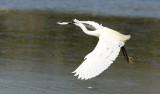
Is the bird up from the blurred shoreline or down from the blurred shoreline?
up

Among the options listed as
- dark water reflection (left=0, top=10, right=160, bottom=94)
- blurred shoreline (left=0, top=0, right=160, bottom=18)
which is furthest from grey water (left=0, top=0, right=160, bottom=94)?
blurred shoreline (left=0, top=0, right=160, bottom=18)

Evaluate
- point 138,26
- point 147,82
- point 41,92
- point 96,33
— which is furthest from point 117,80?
point 138,26

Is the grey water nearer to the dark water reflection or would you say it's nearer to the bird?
the dark water reflection

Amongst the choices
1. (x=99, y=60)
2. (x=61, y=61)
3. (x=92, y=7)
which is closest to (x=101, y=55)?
(x=99, y=60)

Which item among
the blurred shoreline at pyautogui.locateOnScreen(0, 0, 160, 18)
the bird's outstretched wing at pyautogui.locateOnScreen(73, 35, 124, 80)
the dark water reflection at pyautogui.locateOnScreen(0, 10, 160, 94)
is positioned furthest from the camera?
the blurred shoreline at pyautogui.locateOnScreen(0, 0, 160, 18)

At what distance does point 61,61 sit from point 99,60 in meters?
4.24

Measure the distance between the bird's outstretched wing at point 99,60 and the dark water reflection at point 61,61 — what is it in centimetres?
123

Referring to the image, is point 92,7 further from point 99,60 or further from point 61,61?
point 99,60

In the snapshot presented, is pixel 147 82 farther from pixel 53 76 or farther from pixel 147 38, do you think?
pixel 147 38

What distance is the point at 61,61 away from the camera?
33.7 feet

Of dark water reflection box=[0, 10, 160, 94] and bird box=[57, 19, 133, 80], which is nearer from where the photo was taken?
bird box=[57, 19, 133, 80]

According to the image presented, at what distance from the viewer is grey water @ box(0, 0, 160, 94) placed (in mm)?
7840

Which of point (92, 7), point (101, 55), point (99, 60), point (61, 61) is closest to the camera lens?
point (99, 60)

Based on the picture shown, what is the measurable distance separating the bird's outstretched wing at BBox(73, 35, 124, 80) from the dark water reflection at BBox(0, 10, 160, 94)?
1230mm
